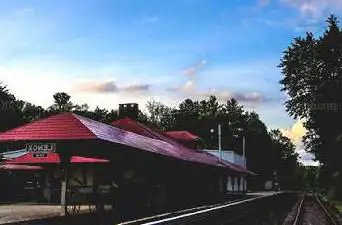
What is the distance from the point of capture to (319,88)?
49.5 metres

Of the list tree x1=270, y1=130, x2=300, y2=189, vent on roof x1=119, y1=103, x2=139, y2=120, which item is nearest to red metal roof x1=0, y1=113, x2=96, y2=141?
vent on roof x1=119, y1=103, x2=139, y2=120

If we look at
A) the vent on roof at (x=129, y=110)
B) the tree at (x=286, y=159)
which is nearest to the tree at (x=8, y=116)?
the vent on roof at (x=129, y=110)

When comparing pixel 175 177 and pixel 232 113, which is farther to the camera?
pixel 232 113

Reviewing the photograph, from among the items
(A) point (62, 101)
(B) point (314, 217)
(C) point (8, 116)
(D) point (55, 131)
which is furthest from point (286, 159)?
(D) point (55, 131)

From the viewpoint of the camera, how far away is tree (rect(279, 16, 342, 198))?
160 feet

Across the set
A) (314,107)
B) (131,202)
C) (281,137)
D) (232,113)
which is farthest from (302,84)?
(281,137)

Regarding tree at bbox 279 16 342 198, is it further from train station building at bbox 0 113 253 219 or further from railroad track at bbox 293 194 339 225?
train station building at bbox 0 113 253 219

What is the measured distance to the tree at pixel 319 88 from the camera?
48750 millimetres

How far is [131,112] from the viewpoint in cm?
5991

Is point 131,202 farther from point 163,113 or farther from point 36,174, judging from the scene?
point 163,113

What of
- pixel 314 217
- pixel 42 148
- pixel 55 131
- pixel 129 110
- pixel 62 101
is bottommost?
pixel 314 217

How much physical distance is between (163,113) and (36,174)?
92.6 metres

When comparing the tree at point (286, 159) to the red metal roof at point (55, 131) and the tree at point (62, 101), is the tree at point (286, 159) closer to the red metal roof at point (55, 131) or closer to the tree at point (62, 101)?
the tree at point (62, 101)

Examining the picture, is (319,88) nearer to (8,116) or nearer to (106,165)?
(106,165)
